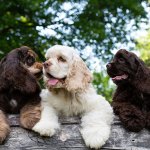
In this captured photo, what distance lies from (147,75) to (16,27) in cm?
836

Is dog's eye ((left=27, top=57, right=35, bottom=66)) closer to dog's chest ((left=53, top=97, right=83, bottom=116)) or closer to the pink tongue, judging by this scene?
the pink tongue

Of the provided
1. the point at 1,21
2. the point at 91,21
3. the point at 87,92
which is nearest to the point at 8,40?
the point at 1,21

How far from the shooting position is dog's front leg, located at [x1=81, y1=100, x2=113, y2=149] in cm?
518

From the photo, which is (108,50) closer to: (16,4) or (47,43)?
(47,43)

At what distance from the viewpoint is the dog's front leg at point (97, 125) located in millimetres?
5180

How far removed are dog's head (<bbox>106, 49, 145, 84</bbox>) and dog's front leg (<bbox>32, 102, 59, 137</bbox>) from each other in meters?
0.76

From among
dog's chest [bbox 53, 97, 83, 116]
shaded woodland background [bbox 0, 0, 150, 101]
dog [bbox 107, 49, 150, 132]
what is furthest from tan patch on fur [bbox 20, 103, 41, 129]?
shaded woodland background [bbox 0, 0, 150, 101]

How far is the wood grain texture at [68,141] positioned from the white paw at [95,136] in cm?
9

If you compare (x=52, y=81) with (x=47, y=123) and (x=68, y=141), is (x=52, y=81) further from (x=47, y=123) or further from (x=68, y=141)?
(x=68, y=141)

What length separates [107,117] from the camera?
214 inches

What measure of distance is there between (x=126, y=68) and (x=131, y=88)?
0.76 ft

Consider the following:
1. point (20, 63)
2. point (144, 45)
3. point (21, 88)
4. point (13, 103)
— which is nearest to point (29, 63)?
point (20, 63)

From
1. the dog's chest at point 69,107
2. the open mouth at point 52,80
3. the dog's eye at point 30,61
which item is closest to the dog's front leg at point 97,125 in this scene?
the dog's chest at point 69,107

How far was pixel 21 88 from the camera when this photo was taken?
214 inches
